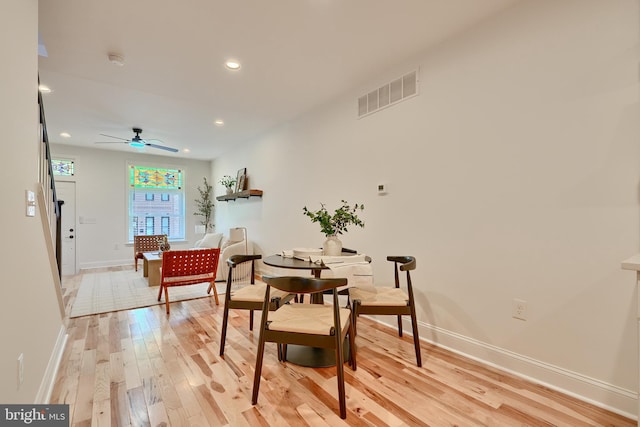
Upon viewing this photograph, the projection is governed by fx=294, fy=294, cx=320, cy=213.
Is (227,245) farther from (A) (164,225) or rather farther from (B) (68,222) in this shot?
(B) (68,222)

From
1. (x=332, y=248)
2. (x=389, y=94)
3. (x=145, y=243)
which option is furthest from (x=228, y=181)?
(x=332, y=248)

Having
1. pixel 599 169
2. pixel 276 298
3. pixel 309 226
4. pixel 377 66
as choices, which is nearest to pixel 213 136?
pixel 309 226

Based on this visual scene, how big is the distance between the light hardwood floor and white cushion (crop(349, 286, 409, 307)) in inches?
18.7

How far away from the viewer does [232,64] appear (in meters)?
2.91

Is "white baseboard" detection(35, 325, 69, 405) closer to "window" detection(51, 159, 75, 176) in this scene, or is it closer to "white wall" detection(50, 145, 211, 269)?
"white wall" detection(50, 145, 211, 269)

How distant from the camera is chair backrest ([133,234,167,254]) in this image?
20.0 feet

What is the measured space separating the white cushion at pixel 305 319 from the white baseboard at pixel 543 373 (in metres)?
1.06

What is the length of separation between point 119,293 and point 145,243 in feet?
6.96

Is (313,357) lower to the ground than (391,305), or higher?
lower

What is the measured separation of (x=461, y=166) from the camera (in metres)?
2.41

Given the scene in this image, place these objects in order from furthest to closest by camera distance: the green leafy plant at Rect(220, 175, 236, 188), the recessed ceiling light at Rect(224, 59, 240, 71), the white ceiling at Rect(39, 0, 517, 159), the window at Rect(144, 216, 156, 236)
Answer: the window at Rect(144, 216, 156, 236)
the green leafy plant at Rect(220, 175, 236, 188)
the recessed ceiling light at Rect(224, 59, 240, 71)
the white ceiling at Rect(39, 0, 517, 159)

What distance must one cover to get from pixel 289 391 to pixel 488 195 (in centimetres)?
198

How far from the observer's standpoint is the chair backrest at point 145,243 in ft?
20.0

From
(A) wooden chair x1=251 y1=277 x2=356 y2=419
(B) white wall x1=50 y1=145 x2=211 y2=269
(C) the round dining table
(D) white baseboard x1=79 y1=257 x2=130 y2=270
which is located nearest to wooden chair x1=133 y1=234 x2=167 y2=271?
(D) white baseboard x1=79 y1=257 x2=130 y2=270
